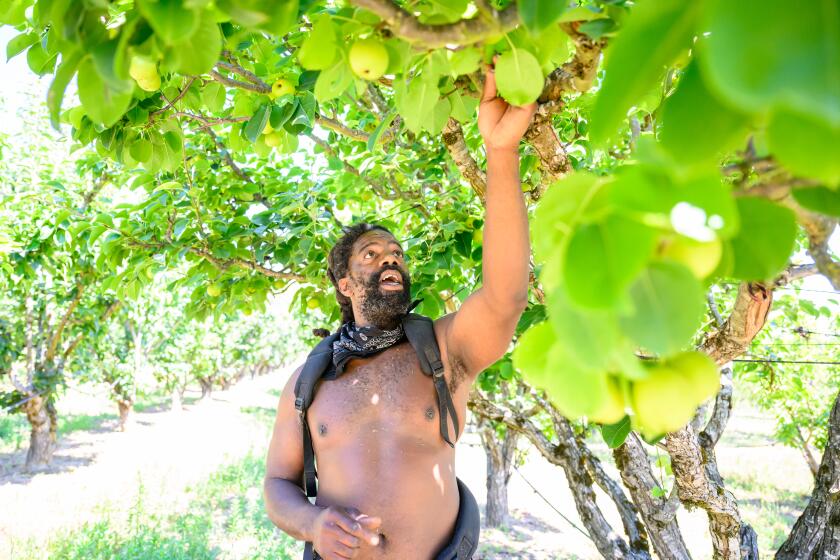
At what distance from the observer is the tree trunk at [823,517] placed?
2.80 metres

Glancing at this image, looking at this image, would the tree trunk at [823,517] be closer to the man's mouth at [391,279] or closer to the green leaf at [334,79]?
the man's mouth at [391,279]

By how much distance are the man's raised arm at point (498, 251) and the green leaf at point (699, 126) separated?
0.93 meters

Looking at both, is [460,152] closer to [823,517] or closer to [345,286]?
[345,286]

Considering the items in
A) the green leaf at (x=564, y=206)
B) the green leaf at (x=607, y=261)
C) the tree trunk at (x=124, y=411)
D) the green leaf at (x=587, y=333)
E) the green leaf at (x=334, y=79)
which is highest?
the green leaf at (x=334, y=79)

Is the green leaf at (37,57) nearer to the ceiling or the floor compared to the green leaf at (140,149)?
nearer to the ceiling

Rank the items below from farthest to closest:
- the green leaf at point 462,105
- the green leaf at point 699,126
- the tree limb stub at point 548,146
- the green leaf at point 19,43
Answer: the tree limb stub at point 548,146 → the green leaf at point 19,43 → the green leaf at point 462,105 → the green leaf at point 699,126

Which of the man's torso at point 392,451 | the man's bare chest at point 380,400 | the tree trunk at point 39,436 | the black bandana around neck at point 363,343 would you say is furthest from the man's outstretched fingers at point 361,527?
the tree trunk at point 39,436

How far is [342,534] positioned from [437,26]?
5.31ft

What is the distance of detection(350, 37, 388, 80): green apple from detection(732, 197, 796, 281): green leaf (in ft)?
2.18

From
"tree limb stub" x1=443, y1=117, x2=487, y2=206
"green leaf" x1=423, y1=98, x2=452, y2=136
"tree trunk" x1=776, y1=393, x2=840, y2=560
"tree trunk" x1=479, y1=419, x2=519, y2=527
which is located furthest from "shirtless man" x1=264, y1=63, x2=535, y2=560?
"tree trunk" x1=479, y1=419, x2=519, y2=527

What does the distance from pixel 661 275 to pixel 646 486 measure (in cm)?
308

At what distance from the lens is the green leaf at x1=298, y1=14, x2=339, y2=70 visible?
1051 mm

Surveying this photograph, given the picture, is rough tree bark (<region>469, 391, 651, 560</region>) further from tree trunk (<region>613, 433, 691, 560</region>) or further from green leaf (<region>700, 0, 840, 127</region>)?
green leaf (<region>700, 0, 840, 127</region>)

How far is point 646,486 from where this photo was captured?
319 centimetres
